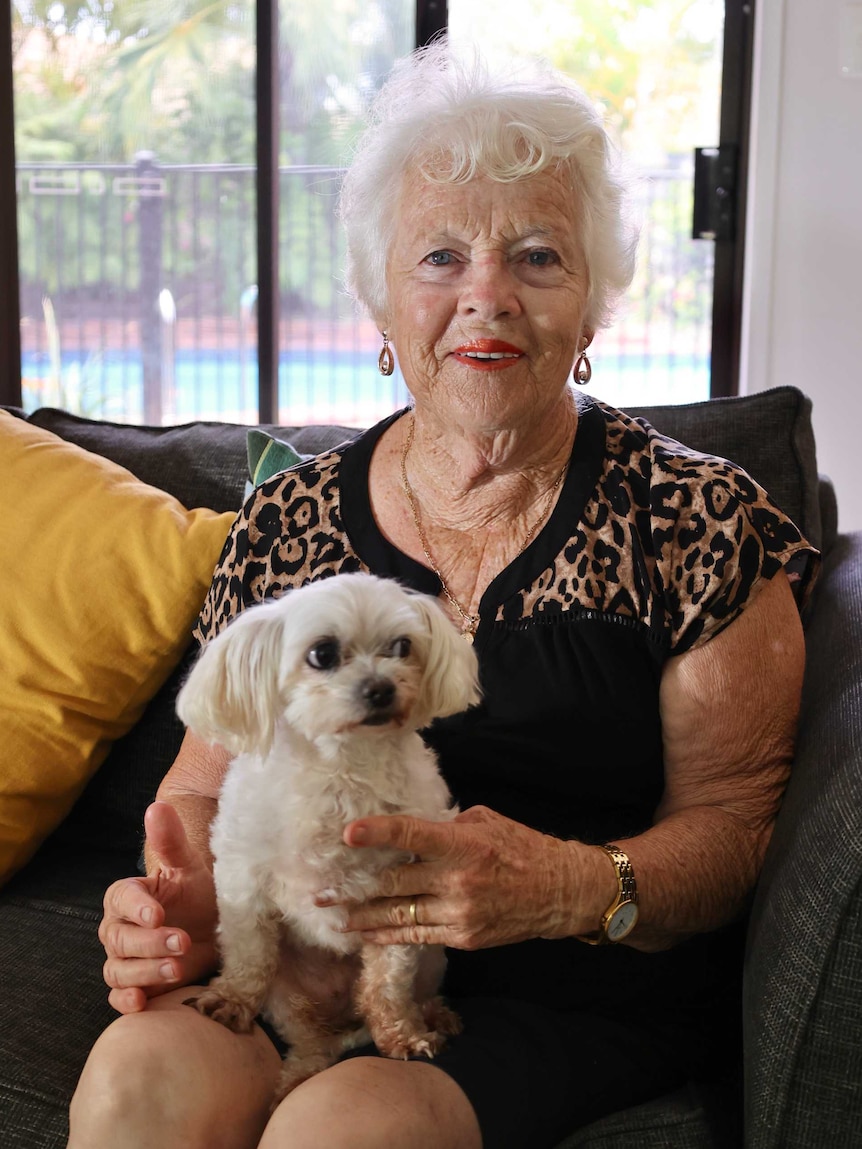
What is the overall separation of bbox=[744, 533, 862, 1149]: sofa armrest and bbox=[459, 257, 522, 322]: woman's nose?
0.62m

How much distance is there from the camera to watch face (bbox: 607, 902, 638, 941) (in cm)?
122

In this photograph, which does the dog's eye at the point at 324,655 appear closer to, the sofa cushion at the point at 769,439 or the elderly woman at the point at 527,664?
the elderly woman at the point at 527,664

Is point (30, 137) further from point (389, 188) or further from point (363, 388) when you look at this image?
point (389, 188)

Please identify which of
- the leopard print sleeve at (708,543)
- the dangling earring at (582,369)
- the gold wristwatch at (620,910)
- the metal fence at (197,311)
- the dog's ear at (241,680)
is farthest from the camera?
the metal fence at (197,311)

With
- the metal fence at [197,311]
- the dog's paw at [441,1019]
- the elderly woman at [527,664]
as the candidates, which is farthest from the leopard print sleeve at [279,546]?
the metal fence at [197,311]

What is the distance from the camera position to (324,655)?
1.10m

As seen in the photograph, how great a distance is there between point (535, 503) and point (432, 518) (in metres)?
0.13

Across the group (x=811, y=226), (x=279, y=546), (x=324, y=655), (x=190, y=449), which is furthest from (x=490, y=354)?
(x=811, y=226)

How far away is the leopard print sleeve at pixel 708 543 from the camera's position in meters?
1.34

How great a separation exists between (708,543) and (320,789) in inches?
21.0

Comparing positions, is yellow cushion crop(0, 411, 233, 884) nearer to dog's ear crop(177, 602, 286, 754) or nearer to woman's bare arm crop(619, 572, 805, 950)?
dog's ear crop(177, 602, 286, 754)

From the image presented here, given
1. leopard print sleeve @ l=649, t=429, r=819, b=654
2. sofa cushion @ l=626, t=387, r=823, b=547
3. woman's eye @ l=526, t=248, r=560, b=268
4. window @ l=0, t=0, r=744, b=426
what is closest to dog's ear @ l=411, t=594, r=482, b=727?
leopard print sleeve @ l=649, t=429, r=819, b=654

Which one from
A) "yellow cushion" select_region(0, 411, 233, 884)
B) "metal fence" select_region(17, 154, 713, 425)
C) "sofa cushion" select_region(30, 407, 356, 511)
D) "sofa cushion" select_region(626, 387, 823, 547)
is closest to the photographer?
"yellow cushion" select_region(0, 411, 233, 884)

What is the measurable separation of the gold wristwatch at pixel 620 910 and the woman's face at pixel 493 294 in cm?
53
